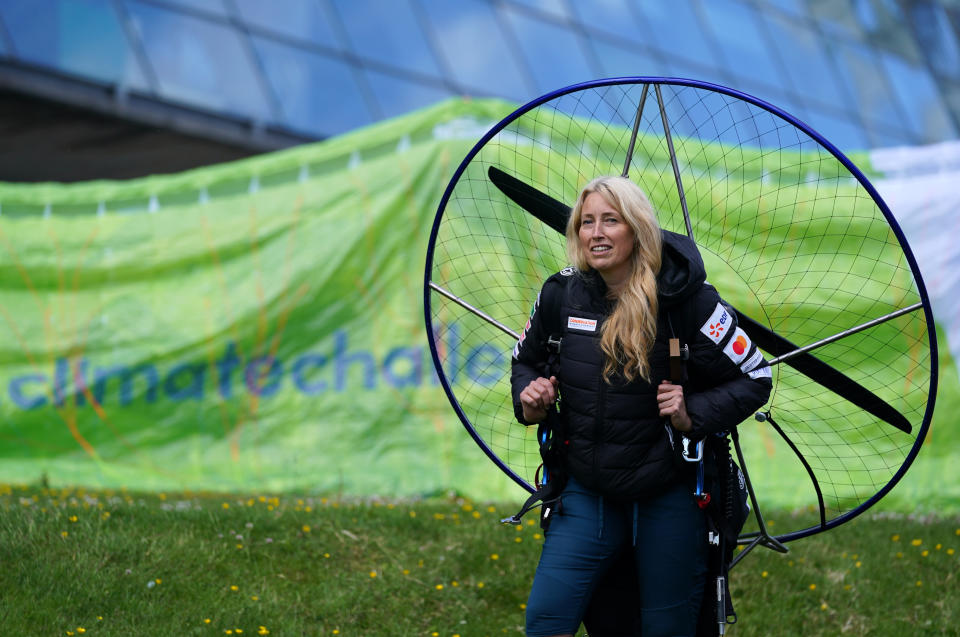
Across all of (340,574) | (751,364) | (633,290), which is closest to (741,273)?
(340,574)

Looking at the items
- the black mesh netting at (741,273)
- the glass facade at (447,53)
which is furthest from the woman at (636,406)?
the glass facade at (447,53)

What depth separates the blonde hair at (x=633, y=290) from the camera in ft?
11.6

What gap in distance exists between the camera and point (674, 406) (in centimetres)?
349

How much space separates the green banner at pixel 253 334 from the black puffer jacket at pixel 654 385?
146 inches

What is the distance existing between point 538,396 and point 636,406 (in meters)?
0.34

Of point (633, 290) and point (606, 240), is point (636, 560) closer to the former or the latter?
point (633, 290)

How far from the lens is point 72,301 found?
815 centimetres

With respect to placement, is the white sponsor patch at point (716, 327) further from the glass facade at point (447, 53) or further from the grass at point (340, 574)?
the glass facade at point (447, 53)

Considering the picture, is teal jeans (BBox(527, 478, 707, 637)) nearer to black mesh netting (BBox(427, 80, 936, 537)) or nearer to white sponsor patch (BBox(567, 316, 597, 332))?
white sponsor patch (BBox(567, 316, 597, 332))

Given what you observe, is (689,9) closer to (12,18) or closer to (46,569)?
(12,18)

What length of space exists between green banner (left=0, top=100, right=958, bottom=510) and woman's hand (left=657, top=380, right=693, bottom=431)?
3836 millimetres

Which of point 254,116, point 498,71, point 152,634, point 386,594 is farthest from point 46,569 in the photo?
point 498,71

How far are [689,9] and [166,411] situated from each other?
45.0 feet

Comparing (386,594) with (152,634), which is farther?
(386,594)
